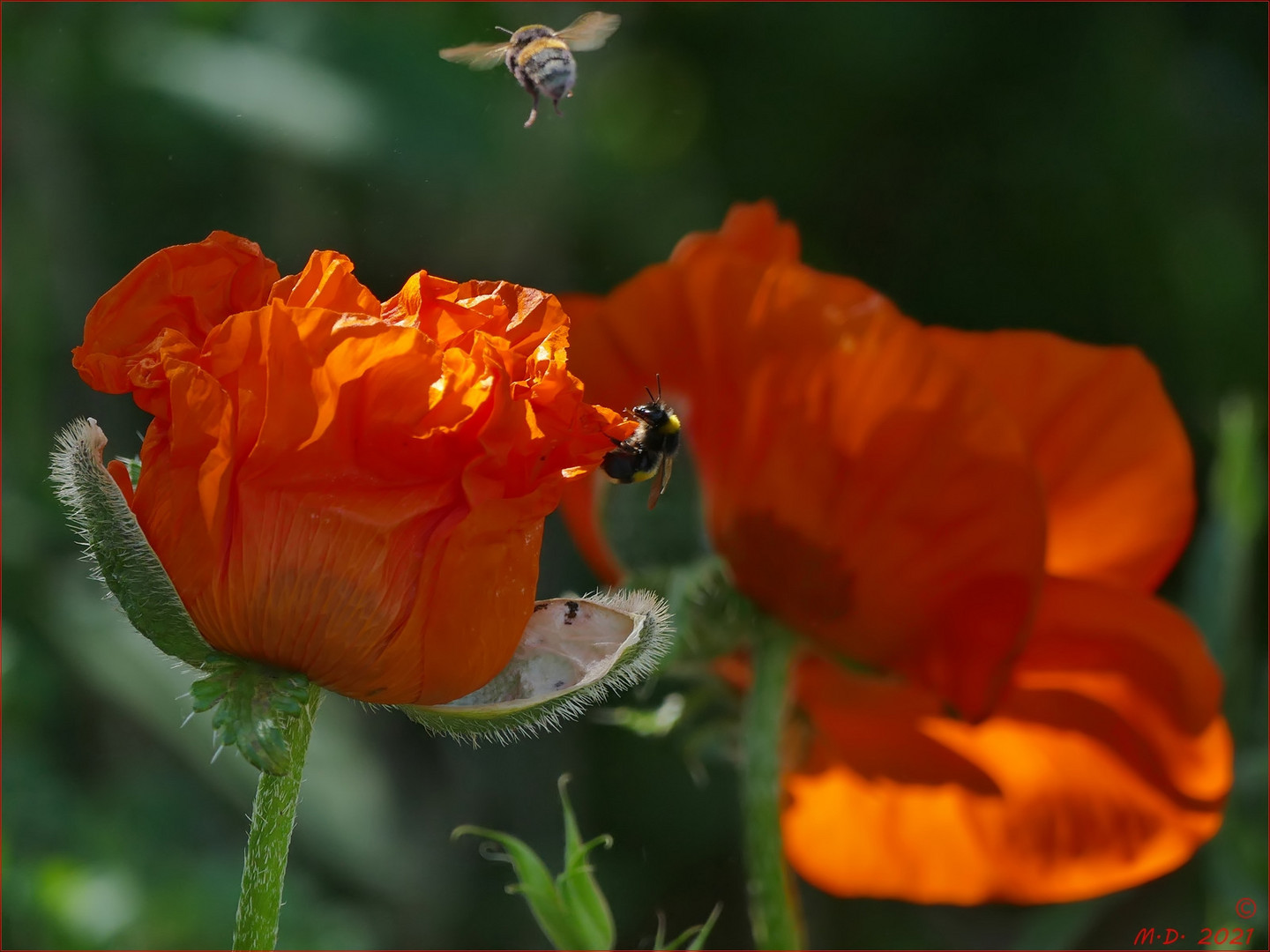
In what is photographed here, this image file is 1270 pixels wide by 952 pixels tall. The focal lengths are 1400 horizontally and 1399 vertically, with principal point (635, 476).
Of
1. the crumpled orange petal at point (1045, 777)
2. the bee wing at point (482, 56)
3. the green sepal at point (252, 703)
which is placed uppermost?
the bee wing at point (482, 56)

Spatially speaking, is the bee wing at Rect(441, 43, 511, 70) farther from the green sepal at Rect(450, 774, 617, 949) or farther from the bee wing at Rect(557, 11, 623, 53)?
the green sepal at Rect(450, 774, 617, 949)

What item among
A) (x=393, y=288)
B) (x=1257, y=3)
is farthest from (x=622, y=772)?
(x=1257, y=3)

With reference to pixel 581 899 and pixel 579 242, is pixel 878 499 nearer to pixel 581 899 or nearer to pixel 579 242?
pixel 581 899

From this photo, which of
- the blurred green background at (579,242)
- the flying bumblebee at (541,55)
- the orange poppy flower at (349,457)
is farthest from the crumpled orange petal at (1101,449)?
the orange poppy flower at (349,457)

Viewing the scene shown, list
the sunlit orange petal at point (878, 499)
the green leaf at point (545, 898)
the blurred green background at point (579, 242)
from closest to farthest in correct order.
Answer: the green leaf at point (545, 898) → the sunlit orange petal at point (878, 499) → the blurred green background at point (579, 242)

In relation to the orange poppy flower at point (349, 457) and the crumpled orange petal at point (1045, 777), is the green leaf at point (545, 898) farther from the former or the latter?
the crumpled orange petal at point (1045, 777)

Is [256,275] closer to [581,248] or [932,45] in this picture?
[581,248]

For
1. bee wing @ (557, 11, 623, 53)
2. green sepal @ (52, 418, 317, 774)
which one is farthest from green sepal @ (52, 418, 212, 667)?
bee wing @ (557, 11, 623, 53)
